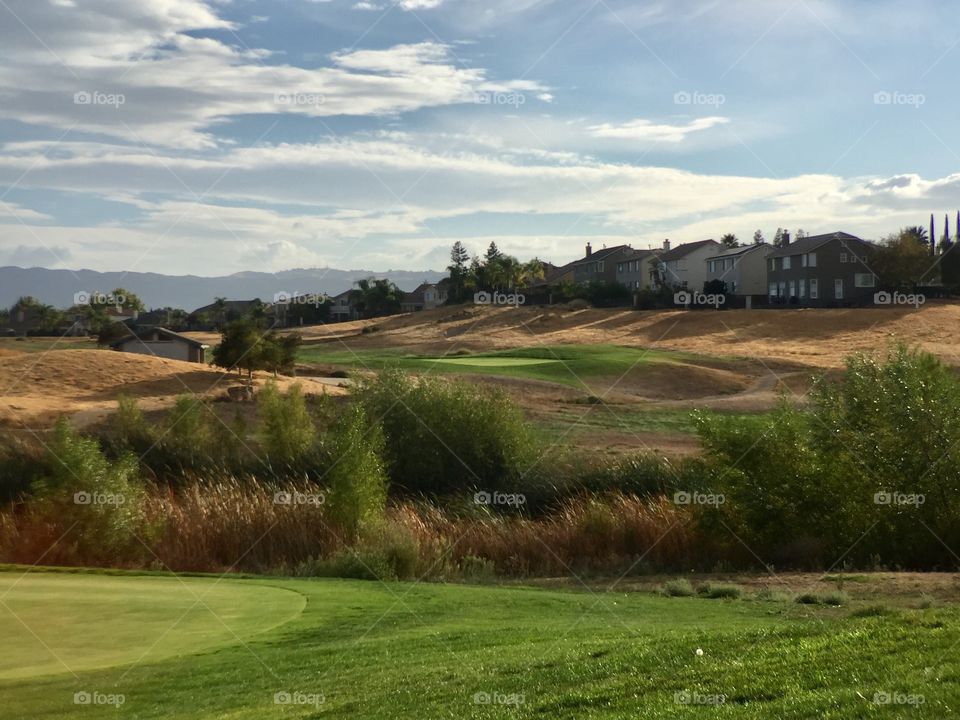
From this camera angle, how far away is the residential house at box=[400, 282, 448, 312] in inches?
5320

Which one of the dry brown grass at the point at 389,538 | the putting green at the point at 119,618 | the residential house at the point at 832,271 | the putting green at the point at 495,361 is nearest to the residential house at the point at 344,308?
the residential house at the point at 832,271

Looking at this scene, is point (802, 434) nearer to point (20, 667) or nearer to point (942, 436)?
point (942, 436)

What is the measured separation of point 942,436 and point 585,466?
342 inches

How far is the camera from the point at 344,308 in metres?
134

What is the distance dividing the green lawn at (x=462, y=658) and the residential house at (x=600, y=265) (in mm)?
100035

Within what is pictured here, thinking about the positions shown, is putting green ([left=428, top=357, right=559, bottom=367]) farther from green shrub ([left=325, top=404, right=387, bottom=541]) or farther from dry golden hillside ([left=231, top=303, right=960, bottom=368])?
green shrub ([left=325, top=404, right=387, bottom=541])

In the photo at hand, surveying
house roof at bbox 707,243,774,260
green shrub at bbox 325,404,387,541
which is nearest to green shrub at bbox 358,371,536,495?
green shrub at bbox 325,404,387,541

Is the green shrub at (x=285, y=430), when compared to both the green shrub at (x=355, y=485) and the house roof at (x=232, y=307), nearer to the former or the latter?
the green shrub at (x=355, y=485)

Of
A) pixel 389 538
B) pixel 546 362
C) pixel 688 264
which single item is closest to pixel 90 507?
pixel 389 538

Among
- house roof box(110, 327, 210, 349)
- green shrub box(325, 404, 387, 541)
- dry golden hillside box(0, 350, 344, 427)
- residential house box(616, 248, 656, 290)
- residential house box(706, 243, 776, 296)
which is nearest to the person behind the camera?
green shrub box(325, 404, 387, 541)

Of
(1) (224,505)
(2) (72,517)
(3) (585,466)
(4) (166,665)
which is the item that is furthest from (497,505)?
(4) (166,665)

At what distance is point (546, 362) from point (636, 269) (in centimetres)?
5692

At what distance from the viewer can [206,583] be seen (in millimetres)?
14273

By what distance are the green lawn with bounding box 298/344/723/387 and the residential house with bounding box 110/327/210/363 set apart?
7052mm
